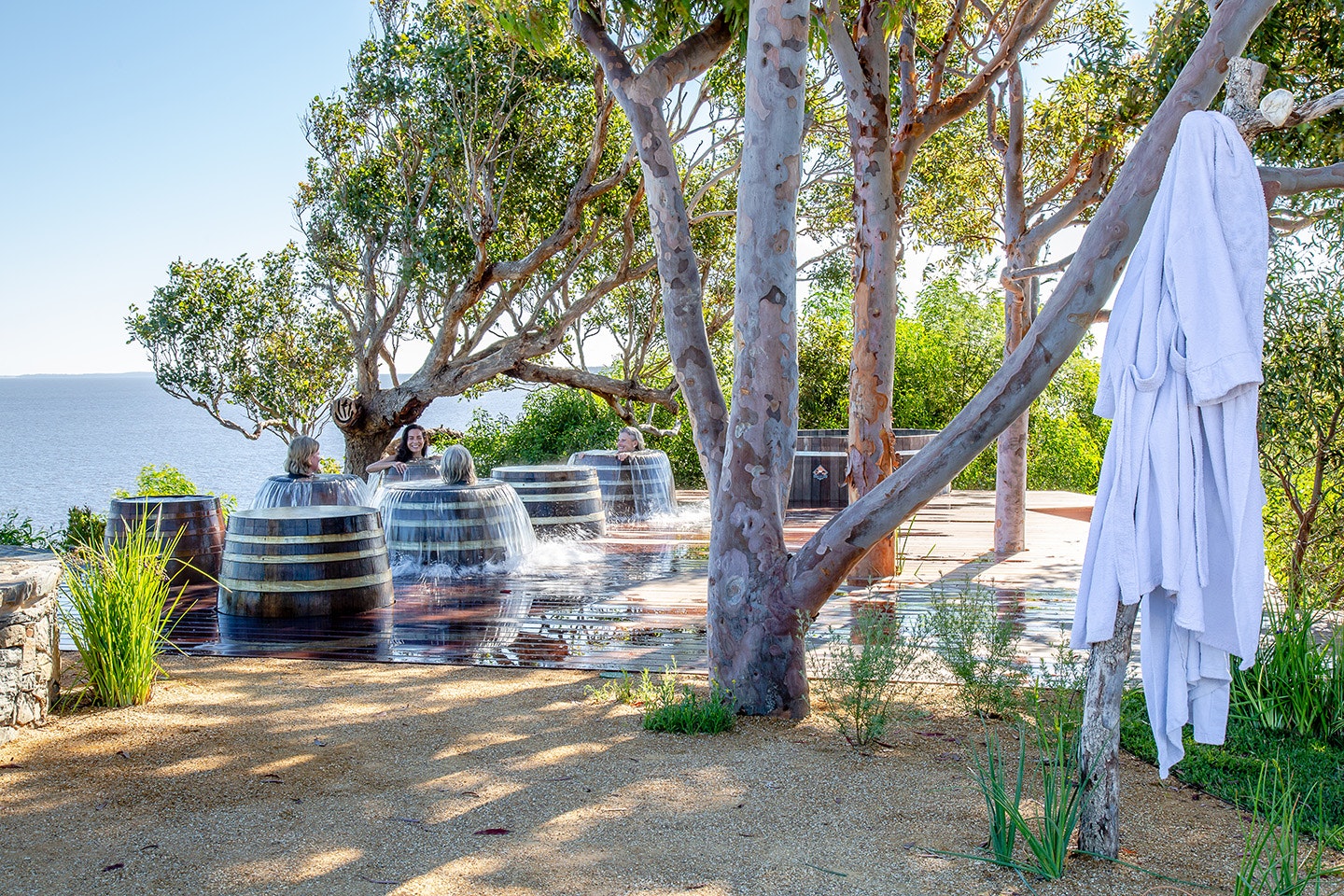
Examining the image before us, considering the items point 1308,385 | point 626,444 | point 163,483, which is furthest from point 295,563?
point 1308,385

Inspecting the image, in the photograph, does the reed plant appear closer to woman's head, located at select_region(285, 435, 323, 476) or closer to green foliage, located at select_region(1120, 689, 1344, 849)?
woman's head, located at select_region(285, 435, 323, 476)

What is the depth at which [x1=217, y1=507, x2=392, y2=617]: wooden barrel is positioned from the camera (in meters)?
5.90

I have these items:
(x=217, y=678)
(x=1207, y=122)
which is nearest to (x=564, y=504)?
(x=217, y=678)

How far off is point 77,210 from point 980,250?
48616 millimetres

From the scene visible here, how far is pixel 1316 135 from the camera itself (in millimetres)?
5719

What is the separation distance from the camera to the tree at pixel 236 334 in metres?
14.0

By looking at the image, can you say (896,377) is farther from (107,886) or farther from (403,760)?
(107,886)

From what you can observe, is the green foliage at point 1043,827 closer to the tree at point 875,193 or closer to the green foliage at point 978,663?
the green foliage at point 978,663

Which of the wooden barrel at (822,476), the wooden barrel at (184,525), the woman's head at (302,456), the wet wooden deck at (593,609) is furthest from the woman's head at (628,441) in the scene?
the wooden barrel at (184,525)

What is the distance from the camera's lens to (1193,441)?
2.60 meters

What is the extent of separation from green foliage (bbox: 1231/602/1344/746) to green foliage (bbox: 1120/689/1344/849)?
0.06 metres

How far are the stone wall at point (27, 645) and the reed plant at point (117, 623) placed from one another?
0.29 feet

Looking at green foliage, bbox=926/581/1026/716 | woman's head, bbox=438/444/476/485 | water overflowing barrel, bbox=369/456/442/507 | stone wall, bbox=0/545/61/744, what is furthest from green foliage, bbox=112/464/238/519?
A: green foliage, bbox=926/581/1026/716

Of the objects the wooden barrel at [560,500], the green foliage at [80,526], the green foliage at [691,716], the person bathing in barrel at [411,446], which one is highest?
the person bathing in barrel at [411,446]
